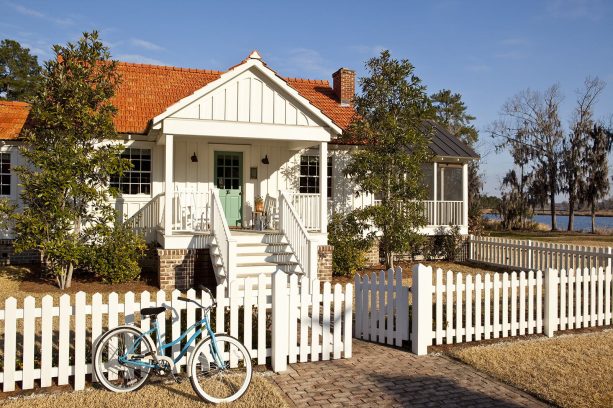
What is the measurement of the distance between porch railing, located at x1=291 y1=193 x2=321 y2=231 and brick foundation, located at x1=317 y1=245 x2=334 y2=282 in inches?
52.4

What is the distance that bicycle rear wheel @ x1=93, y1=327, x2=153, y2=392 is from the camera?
17.8 feet

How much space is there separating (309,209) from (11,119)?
373 inches

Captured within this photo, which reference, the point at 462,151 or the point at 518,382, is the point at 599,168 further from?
the point at 518,382

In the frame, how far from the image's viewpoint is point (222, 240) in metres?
11.1

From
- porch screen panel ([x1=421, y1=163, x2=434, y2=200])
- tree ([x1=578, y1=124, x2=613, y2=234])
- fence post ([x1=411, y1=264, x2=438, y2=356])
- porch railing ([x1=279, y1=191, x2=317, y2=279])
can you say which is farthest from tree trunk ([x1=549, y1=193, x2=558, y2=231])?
fence post ([x1=411, y1=264, x2=438, y2=356])

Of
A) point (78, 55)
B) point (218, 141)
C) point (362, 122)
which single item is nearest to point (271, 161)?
point (218, 141)

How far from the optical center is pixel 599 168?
3681cm

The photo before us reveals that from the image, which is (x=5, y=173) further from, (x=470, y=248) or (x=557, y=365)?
(x=470, y=248)

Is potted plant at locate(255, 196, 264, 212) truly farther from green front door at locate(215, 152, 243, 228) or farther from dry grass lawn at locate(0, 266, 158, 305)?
dry grass lawn at locate(0, 266, 158, 305)

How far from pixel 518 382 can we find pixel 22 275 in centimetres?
1161

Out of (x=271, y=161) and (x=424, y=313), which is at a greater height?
(x=271, y=161)

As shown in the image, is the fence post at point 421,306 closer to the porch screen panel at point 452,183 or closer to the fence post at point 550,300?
the fence post at point 550,300

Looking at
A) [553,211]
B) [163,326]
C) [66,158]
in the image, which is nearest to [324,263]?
[66,158]

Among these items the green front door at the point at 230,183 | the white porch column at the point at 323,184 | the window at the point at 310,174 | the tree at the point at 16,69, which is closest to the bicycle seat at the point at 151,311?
the white porch column at the point at 323,184
